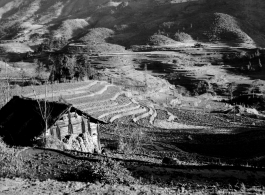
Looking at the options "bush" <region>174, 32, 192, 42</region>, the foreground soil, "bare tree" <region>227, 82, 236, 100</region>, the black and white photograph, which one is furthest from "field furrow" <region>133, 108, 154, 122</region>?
"bush" <region>174, 32, 192, 42</region>

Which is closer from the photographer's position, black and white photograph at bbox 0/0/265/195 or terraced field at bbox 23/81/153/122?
black and white photograph at bbox 0/0/265/195

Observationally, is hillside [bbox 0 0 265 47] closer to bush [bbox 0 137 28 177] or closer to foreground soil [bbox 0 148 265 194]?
foreground soil [bbox 0 148 265 194]

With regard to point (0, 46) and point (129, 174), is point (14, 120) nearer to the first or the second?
point (129, 174)

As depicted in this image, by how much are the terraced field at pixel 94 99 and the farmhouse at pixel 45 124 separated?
1358 centimetres

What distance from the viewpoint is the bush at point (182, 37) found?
143587 mm

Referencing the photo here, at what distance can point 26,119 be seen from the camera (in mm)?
22984

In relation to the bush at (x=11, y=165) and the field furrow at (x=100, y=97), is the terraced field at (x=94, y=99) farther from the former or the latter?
the bush at (x=11, y=165)

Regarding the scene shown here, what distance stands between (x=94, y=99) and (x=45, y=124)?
79.2ft

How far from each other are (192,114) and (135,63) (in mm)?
56488

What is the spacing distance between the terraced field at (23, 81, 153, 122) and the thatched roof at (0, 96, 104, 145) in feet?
43.5

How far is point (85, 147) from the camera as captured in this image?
76.8ft

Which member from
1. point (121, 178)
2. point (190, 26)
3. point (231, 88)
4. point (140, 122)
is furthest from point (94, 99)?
point (190, 26)

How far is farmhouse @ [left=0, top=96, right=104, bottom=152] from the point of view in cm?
2158

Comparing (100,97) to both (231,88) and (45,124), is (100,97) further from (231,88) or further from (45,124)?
(231,88)
